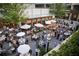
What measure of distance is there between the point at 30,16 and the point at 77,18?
2.07 feet

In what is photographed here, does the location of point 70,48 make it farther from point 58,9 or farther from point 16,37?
point 16,37

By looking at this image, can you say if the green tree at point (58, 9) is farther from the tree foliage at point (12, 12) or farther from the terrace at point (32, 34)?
the tree foliage at point (12, 12)

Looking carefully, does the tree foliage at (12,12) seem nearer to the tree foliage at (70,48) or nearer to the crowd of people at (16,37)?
the crowd of people at (16,37)

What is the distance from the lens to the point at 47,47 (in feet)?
72.6

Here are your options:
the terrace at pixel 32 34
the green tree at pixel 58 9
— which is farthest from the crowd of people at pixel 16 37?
the green tree at pixel 58 9

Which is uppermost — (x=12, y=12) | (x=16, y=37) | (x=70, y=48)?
(x=12, y=12)

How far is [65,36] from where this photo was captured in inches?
872

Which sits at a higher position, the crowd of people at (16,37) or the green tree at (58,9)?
the green tree at (58,9)

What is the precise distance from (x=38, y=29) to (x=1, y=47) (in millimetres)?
552

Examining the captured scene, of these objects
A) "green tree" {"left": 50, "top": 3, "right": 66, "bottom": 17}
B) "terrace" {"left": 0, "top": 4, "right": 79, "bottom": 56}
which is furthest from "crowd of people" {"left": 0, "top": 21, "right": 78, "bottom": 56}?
"green tree" {"left": 50, "top": 3, "right": 66, "bottom": 17}

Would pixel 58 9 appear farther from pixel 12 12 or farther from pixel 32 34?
pixel 12 12

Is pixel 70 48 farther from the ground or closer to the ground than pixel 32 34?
closer to the ground

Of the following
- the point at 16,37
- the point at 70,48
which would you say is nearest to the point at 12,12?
the point at 16,37

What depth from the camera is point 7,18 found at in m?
22.1
